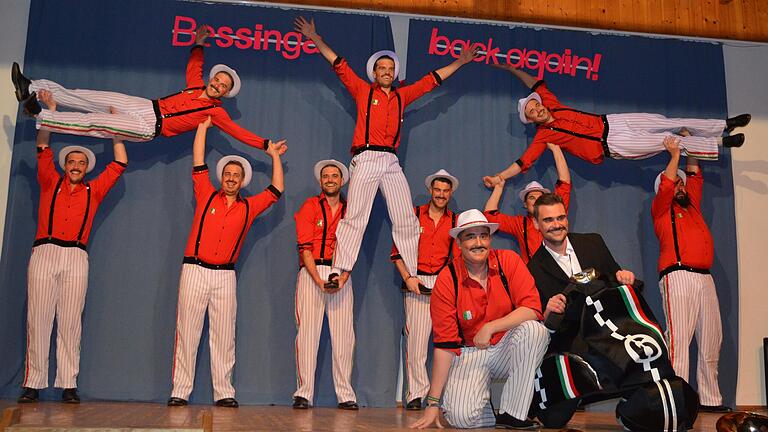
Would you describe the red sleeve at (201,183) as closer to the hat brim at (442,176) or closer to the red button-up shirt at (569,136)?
the hat brim at (442,176)

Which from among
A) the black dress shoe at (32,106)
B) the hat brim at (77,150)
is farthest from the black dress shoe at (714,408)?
the black dress shoe at (32,106)

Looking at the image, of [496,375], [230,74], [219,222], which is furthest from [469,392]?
[230,74]

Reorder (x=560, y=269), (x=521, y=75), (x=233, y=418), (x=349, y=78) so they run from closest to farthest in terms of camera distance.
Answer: (x=560, y=269)
(x=233, y=418)
(x=349, y=78)
(x=521, y=75)

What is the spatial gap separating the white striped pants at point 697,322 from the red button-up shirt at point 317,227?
2.74 m

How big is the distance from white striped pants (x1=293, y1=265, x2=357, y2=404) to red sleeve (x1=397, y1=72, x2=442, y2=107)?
1.58m

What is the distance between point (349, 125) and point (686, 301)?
122 inches

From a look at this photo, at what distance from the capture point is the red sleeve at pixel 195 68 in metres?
6.05

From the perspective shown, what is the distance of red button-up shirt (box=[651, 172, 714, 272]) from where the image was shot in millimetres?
5945

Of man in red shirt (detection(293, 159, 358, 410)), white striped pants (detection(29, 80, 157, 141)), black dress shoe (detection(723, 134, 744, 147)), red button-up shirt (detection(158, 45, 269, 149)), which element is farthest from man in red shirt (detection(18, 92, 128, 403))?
black dress shoe (detection(723, 134, 744, 147))

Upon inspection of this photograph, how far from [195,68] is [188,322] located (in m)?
2.13

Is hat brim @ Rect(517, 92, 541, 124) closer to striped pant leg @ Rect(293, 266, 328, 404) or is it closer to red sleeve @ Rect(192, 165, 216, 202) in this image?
striped pant leg @ Rect(293, 266, 328, 404)

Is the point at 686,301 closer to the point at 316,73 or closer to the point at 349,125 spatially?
the point at 349,125

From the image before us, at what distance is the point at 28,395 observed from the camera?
16.9ft

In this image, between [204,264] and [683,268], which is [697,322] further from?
[204,264]
